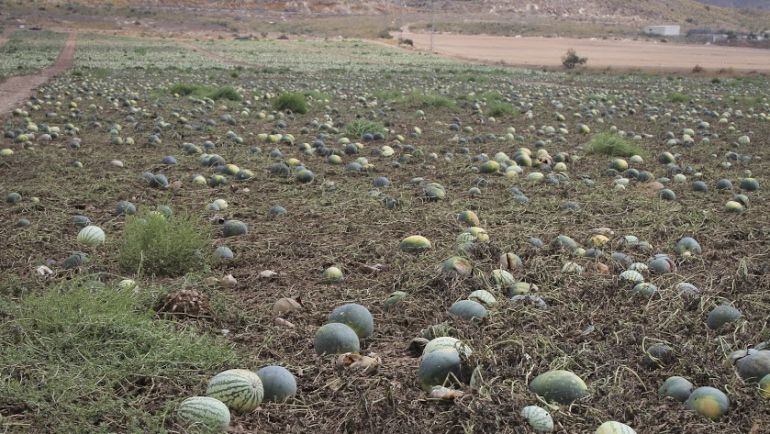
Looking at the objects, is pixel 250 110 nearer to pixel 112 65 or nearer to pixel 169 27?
pixel 112 65

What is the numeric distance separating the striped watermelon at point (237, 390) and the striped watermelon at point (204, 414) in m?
0.08

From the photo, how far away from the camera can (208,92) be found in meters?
16.1

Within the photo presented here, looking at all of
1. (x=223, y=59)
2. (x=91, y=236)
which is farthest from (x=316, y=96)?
(x=223, y=59)

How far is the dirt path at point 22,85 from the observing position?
561 inches

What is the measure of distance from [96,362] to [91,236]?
2.26 m

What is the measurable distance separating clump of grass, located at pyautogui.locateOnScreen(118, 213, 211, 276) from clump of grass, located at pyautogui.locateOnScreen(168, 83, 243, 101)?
1108 centimetres

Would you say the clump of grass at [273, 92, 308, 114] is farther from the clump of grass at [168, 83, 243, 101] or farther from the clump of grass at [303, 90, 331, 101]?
the clump of grass at [303, 90, 331, 101]

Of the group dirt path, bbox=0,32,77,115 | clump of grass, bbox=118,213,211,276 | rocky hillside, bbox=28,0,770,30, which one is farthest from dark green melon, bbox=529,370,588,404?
rocky hillside, bbox=28,0,770,30

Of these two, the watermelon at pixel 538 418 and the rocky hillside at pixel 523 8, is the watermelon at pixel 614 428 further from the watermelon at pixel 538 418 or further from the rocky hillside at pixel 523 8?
the rocky hillside at pixel 523 8

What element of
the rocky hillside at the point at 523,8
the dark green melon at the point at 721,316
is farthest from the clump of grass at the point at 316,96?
the rocky hillside at the point at 523,8

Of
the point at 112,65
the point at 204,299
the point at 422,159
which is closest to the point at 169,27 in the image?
the point at 112,65

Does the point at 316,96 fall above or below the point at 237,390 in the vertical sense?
below

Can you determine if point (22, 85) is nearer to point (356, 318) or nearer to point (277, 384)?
point (356, 318)

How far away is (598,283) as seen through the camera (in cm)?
434
